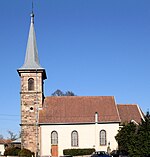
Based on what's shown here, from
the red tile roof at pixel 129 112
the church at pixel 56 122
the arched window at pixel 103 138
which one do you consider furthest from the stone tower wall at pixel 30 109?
the red tile roof at pixel 129 112

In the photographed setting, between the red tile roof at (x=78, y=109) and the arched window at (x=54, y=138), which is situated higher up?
the red tile roof at (x=78, y=109)

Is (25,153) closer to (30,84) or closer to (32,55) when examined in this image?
(30,84)

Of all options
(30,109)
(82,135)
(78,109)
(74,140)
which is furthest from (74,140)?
(30,109)

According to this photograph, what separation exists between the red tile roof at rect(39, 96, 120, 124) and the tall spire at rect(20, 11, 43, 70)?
6002mm

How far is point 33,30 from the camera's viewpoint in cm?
6400

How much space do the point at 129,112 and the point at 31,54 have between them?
1870cm

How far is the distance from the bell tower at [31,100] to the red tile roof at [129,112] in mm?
13269

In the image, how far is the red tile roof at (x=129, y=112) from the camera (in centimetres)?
6191

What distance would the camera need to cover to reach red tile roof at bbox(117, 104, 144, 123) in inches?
2437

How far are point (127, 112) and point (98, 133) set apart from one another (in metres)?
6.84

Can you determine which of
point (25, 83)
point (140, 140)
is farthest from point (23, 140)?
point (140, 140)

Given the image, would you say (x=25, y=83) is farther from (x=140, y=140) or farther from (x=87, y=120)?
(x=140, y=140)

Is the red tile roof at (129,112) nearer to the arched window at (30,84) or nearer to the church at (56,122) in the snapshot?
the church at (56,122)

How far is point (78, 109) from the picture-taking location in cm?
6122
